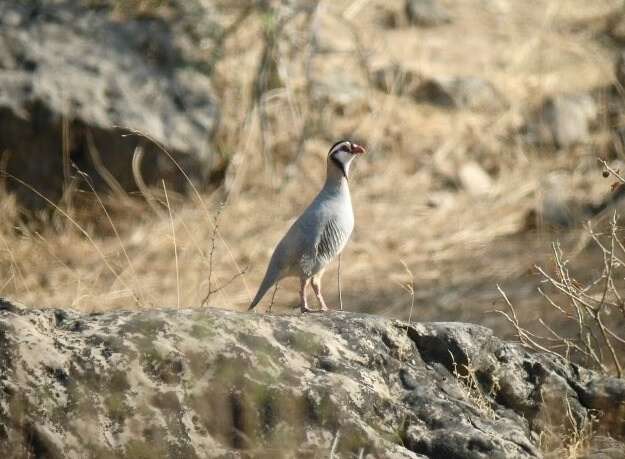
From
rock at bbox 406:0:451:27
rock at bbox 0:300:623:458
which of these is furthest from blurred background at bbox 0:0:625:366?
rock at bbox 0:300:623:458

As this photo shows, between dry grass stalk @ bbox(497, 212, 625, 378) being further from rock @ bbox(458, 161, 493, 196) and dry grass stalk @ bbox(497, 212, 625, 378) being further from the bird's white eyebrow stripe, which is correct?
rock @ bbox(458, 161, 493, 196)

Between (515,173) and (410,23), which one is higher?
(410,23)

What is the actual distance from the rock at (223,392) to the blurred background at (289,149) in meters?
3.29

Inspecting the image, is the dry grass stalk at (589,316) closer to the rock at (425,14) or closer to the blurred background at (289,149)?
the blurred background at (289,149)

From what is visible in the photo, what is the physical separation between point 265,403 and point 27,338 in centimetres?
78

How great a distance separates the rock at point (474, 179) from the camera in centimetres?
1062

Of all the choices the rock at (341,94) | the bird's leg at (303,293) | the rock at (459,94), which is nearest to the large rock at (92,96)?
the rock at (341,94)

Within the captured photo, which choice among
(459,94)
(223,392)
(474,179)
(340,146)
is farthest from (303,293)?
(459,94)

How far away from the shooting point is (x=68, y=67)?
938cm

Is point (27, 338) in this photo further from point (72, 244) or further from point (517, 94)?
point (517, 94)

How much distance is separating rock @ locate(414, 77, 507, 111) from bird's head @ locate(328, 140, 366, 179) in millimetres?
6109

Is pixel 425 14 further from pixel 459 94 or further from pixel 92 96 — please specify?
pixel 92 96

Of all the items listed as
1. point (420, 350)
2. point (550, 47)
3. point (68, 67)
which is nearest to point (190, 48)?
point (68, 67)

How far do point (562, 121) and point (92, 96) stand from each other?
4.73 metres
